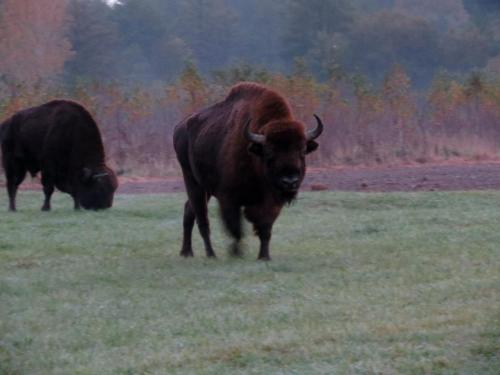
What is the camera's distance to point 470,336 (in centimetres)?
795

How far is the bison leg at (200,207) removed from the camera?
13977mm

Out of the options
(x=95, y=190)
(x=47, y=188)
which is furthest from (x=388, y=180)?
(x=47, y=188)

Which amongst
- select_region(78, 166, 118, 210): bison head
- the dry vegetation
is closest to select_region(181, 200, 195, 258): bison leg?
select_region(78, 166, 118, 210): bison head

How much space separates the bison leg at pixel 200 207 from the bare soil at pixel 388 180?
9387mm

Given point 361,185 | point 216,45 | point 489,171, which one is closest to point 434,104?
point 489,171

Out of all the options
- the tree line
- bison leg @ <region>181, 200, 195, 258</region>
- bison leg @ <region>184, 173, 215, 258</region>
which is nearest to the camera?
bison leg @ <region>184, 173, 215, 258</region>

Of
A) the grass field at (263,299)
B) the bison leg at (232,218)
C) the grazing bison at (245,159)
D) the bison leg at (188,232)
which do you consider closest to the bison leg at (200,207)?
the grazing bison at (245,159)

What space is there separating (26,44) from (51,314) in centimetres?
4321

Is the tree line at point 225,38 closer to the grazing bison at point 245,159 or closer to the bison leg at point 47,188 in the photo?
the bison leg at point 47,188

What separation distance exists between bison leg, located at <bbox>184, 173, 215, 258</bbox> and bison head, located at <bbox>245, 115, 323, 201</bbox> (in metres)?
1.75

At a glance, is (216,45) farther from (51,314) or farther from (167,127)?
(51,314)

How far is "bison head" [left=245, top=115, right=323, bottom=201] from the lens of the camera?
12266mm

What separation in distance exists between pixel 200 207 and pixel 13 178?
823cm

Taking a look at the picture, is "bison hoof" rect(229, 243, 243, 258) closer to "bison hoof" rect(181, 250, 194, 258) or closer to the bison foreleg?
the bison foreleg
